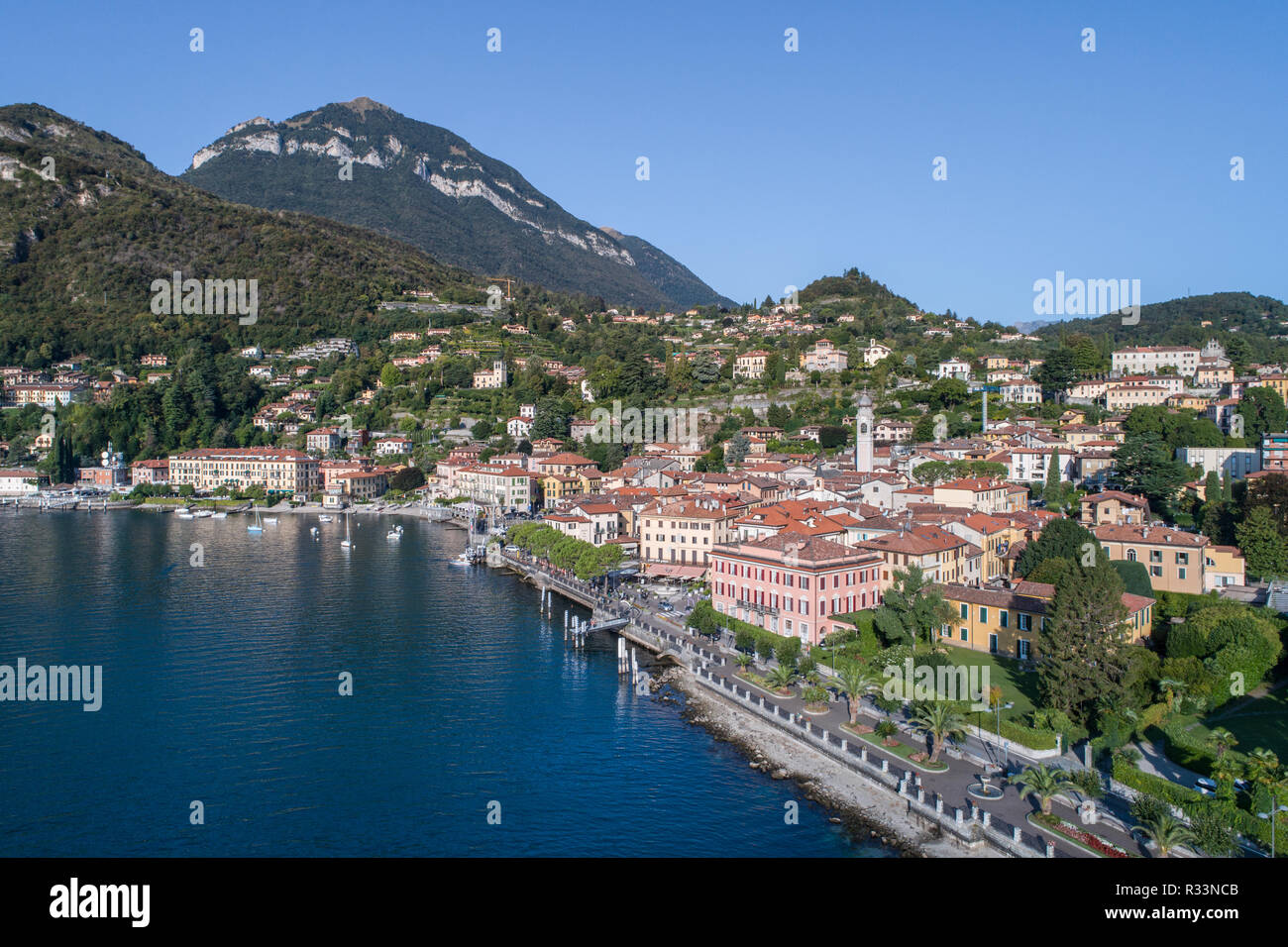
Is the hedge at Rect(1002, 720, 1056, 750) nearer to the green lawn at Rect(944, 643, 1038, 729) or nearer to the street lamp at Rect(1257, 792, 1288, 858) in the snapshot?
the green lawn at Rect(944, 643, 1038, 729)

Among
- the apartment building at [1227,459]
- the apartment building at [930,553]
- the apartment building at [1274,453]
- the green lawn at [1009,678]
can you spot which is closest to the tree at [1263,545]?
the apartment building at [930,553]

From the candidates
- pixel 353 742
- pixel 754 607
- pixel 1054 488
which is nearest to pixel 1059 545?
pixel 754 607

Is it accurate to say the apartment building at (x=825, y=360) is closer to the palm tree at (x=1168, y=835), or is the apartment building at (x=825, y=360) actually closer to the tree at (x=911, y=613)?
the tree at (x=911, y=613)

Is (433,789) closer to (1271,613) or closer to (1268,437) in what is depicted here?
(1271,613)

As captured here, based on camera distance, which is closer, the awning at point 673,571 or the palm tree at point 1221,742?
the palm tree at point 1221,742

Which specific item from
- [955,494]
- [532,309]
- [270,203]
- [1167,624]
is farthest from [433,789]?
[270,203]

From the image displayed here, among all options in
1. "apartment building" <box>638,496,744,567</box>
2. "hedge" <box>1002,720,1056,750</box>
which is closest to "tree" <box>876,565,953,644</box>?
"hedge" <box>1002,720,1056,750</box>
